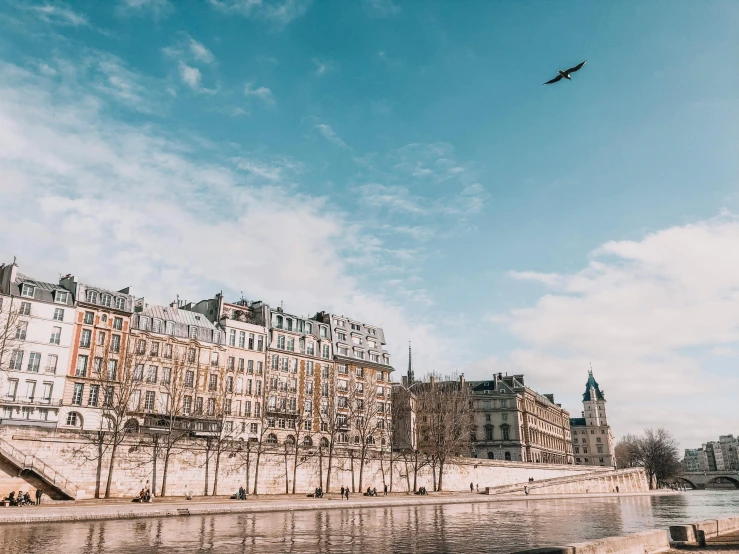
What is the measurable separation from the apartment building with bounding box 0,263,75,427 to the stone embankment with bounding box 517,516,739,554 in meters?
56.7

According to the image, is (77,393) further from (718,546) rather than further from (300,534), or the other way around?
(718,546)

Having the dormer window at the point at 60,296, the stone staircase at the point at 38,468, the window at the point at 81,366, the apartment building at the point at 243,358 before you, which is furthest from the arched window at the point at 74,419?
the stone staircase at the point at 38,468

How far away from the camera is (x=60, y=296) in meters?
62.9

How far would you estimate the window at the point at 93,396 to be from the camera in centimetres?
6156

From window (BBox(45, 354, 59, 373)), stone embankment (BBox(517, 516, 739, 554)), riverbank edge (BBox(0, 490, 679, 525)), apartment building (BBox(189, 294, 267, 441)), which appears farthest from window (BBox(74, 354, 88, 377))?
stone embankment (BBox(517, 516, 739, 554))

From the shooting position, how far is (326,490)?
59062 millimetres

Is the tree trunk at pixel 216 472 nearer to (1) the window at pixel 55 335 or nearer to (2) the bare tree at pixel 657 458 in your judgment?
(1) the window at pixel 55 335

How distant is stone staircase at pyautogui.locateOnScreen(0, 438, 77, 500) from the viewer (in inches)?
1532

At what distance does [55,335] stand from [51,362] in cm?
293

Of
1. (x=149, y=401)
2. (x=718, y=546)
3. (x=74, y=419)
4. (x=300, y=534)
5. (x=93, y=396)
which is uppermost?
(x=93, y=396)

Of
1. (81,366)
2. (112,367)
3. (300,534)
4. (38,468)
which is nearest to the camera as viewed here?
(300,534)

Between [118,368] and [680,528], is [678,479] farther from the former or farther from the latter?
[680,528]

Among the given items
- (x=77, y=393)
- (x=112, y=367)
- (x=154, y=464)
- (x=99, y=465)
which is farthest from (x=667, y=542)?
(x=112, y=367)

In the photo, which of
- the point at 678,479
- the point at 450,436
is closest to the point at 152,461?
the point at 450,436
